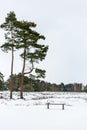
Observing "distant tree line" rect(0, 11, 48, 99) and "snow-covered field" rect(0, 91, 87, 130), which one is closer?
"snow-covered field" rect(0, 91, 87, 130)

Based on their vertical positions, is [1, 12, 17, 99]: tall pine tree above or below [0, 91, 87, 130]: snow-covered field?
above

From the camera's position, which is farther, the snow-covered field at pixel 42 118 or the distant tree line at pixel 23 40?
the distant tree line at pixel 23 40

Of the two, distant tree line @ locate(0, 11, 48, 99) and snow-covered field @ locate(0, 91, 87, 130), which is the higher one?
distant tree line @ locate(0, 11, 48, 99)

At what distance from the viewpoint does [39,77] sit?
49125 mm

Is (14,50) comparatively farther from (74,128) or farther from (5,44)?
(74,128)

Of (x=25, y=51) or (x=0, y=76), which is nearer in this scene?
(x=25, y=51)

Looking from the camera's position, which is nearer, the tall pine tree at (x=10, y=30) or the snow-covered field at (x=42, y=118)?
the snow-covered field at (x=42, y=118)

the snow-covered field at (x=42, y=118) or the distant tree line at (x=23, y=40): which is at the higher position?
the distant tree line at (x=23, y=40)

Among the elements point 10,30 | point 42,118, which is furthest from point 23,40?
point 42,118

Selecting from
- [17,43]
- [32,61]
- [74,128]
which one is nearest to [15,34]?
[17,43]

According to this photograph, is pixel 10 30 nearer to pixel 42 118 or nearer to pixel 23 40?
pixel 23 40

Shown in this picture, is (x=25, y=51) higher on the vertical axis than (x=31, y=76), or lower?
higher

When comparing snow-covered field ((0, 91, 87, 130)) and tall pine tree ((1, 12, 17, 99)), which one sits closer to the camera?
snow-covered field ((0, 91, 87, 130))

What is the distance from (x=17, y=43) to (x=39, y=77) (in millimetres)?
6659
